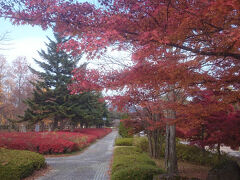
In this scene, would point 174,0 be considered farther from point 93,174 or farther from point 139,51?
point 93,174

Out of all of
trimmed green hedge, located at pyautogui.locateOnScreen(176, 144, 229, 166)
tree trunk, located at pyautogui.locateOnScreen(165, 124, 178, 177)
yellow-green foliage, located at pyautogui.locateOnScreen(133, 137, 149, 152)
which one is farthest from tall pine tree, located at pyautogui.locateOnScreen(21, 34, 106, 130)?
tree trunk, located at pyautogui.locateOnScreen(165, 124, 178, 177)

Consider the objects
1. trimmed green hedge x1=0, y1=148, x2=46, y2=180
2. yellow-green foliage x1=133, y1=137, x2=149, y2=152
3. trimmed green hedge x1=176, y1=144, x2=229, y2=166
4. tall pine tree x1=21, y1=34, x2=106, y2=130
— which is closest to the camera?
trimmed green hedge x1=0, y1=148, x2=46, y2=180

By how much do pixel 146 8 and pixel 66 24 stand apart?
1472 mm

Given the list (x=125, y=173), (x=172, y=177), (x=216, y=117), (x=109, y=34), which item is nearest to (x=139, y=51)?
(x=109, y=34)

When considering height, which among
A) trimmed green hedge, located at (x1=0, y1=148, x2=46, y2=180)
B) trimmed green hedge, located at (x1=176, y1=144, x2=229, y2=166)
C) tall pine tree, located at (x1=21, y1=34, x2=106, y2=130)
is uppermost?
tall pine tree, located at (x1=21, y1=34, x2=106, y2=130)

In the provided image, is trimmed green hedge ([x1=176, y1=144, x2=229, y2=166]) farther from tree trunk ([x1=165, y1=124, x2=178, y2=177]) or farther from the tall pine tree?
the tall pine tree

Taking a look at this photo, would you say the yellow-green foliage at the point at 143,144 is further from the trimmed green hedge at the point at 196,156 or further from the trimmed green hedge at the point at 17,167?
the trimmed green hedge at the point at 17,167

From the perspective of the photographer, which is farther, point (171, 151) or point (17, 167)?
point (171, 151)

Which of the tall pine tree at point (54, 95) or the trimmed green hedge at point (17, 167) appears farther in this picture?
the tall pine tree at point (54, 95)

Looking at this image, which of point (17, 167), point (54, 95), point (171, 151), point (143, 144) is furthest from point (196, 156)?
point (54, 95)

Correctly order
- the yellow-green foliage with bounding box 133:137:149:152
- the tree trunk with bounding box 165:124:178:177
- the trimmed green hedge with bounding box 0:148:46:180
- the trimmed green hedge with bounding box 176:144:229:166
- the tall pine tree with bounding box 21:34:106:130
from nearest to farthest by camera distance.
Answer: the trimmed green hedge with bounding box 0:148:46:180 → the tree trunk with bounding box 165:124:178:177 → the trimmed green hedge with bounding box 176:144:229:166 → the yellow-green foliage with bounding box 133:137:149:152 → the tall pine tree with bounding box 21:34:106:130

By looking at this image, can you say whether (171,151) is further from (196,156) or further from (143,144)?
(143,144)

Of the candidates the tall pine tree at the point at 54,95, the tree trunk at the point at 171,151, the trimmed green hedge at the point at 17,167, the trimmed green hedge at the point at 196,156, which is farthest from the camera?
the tall pine tree at the point at 54,95

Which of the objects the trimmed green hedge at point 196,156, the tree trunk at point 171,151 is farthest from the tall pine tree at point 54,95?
the tree trunk at point 171,151
